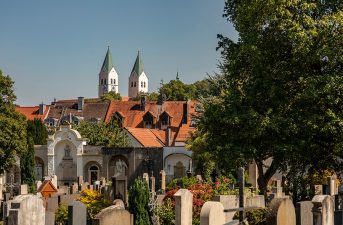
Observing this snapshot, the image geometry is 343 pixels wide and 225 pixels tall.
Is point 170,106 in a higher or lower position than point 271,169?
higher

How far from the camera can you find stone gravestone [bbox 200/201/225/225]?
40.3 feet

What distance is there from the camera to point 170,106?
66.2 meters

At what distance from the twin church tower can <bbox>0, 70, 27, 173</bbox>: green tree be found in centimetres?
11476

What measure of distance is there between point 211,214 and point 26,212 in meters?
4.62

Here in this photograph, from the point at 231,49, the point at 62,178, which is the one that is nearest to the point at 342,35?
the point at 231,49

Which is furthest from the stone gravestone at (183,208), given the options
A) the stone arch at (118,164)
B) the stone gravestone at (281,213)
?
the stone arch at (118,164)

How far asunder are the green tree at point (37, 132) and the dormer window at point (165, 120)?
38.3 feet

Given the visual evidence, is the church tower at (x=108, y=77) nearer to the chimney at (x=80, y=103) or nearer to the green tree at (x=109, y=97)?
the green tree at (x=109, y=97)

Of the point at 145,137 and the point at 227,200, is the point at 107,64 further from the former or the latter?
the point at 227,200

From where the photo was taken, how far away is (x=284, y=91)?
73.9 ft

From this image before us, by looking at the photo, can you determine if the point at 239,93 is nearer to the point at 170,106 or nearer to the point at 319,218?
the point at 319,218

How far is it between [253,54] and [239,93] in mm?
1705

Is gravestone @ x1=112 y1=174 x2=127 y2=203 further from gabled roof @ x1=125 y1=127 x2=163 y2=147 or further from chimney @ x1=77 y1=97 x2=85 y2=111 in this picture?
chimney @ x1=77 y1=97 x2=85 y2=111

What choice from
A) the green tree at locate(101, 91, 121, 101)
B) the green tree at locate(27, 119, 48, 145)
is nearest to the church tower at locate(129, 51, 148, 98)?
the green tree at locate(101, 91, 121, 101)
